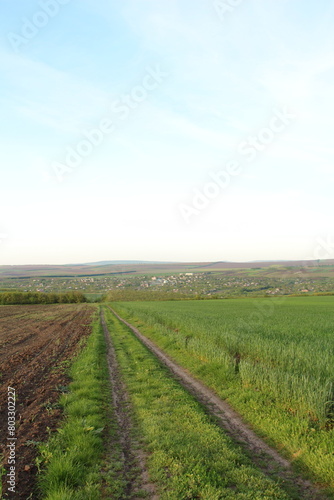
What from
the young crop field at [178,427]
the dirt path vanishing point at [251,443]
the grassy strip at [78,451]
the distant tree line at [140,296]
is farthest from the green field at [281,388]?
the distant tree line at [140,296]

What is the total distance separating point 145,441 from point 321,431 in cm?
358

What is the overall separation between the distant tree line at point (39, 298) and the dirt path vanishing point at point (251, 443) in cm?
7543

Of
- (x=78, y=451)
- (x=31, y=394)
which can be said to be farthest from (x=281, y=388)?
(x=31, y=394)

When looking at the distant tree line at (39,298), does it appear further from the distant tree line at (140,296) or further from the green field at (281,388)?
the green field at (281,388)

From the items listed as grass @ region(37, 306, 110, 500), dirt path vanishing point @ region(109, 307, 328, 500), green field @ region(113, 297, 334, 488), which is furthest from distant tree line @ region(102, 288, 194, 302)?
grass @ region(37, 306, 110, 500)

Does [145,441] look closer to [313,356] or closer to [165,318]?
[313,356]

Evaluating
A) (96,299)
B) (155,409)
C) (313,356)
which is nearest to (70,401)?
(155,409)

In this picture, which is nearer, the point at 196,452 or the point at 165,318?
the point at 196,452

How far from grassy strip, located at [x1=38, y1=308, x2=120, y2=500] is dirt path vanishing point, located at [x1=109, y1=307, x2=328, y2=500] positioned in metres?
2.57

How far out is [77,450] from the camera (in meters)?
5.41

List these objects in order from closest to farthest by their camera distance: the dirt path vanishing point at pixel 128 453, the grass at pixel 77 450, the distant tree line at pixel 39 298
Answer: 1. the grass at pixel 77 450
2. the dirt path vanishing point at pixel 128 453
3. the distant tree line at pixel 39 298

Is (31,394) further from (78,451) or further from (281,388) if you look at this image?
(281,388)

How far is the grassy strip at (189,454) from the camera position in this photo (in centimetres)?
452

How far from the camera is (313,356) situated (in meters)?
9.31
